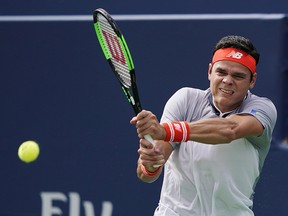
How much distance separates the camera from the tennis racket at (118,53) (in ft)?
14.3

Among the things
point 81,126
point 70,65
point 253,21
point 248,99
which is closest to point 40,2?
point 70,65

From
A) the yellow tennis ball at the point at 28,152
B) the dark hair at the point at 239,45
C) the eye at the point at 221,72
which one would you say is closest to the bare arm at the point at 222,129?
the eye at the point at 221,72

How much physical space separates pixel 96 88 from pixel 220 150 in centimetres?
189

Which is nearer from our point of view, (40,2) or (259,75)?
(259,75)

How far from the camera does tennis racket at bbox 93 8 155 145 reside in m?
4.35

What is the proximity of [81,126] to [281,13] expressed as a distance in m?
1.57

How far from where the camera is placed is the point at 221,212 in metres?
4.62

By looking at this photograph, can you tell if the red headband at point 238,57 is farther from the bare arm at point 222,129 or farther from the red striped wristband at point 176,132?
the red striped wristband at point 176,132

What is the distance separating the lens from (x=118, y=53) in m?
4.56

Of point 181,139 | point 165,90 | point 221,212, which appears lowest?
point 221,212

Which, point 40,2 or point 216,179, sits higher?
point 40,2

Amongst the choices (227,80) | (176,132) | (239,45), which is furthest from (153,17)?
(176,132)

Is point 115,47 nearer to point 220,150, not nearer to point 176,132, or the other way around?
point 176,132

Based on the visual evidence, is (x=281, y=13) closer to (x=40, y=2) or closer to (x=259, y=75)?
(x=259, y=75)
